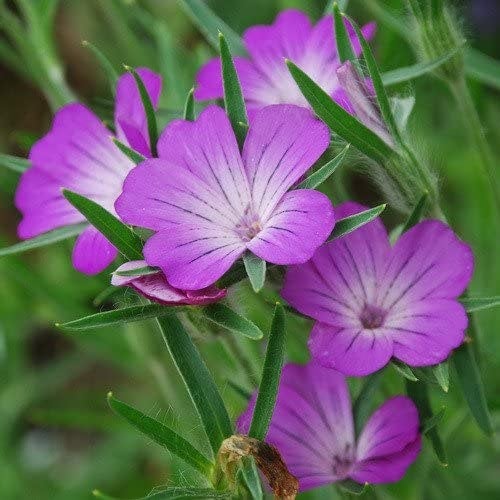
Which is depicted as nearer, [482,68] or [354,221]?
[354,221]

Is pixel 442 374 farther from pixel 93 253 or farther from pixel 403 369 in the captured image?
pixel 93 253

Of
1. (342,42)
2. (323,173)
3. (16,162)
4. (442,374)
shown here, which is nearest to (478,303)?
(442,374)

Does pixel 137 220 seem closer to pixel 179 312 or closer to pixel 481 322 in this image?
pixel 179 312

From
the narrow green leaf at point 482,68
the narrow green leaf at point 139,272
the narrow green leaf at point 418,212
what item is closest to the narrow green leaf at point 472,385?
the narrow green leaf at point 418,212

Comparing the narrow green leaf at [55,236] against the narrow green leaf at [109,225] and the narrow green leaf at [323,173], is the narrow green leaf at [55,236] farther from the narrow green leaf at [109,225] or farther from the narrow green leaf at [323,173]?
the narrow green leaf at [323,173]

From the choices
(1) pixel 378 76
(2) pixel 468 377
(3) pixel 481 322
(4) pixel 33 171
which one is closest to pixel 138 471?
(3) pixel 481 322

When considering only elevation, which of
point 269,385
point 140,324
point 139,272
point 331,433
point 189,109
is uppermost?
point 189,109

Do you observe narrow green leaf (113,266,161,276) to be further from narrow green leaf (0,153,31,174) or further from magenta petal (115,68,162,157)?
narrow green leaf (0,153,31,174)
